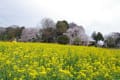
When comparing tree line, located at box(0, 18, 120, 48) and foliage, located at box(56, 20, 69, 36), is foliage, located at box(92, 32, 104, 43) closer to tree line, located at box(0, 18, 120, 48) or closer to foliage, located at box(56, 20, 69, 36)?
tree line, located at box(0, 18, 120, 48)

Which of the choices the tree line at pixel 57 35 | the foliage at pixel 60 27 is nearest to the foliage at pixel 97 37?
the tree line at pixel 57 35

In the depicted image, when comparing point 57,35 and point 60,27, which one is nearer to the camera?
point 57,35

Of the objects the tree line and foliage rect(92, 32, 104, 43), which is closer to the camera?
the tree line

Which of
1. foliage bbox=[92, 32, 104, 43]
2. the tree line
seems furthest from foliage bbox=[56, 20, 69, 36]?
foliage bbox=[92, 32, 104, 43]

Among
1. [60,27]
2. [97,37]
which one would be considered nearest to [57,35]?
[60,27]

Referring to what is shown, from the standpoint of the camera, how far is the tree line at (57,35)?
47.7 meters

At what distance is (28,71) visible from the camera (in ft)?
24.8

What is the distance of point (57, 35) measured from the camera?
161 feet

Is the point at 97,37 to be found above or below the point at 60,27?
below

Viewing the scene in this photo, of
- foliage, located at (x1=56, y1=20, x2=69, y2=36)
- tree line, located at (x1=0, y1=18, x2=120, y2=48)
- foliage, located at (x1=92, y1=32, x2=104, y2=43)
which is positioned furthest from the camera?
foliage, located at (x1=56, y1=20, x2=69, y2=36)

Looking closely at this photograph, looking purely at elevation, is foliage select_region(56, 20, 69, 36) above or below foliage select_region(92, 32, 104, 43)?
above

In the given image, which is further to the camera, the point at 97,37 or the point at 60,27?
the point at 60,27

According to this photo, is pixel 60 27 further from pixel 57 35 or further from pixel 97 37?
pixel 97 37

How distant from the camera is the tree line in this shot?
47.7 meters
